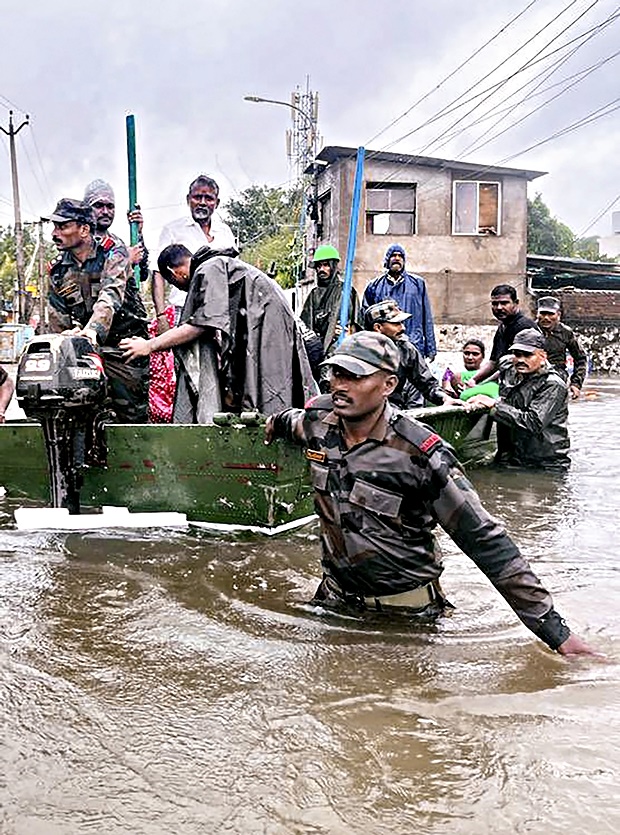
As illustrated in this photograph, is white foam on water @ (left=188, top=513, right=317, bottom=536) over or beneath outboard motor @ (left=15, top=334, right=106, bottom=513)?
beneath

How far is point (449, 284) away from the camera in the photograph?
900 inches

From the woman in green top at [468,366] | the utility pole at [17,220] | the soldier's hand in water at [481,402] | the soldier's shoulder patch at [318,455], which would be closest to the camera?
the soldier's shoulder patch at [318,455]

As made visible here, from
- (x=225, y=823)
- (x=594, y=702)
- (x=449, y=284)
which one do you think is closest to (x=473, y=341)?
(x=594, y=702)

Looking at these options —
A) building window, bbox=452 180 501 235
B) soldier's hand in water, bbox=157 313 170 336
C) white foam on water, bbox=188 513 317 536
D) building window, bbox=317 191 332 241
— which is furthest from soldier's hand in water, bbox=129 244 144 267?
building window, bbox=317 191 332 241

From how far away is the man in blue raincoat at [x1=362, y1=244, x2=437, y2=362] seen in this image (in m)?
8.34

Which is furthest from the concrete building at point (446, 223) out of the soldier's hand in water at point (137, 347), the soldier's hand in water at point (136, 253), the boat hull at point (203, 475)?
the boat hull at point (203, 475)

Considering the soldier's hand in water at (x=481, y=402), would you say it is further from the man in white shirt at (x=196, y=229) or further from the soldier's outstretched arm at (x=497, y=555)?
the soldier's outstretched arm at (x=497, y=555)

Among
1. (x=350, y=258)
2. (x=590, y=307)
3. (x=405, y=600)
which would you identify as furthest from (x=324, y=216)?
(x=405, y=600)

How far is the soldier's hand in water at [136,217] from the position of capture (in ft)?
22.2

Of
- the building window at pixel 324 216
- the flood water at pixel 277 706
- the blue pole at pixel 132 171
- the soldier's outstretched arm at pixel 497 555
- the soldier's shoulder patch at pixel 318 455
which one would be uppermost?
the building window at pixel 324 216

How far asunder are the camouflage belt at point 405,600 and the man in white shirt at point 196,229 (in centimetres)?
311

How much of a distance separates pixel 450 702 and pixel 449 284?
20.5 m

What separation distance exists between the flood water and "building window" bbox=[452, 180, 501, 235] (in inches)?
756

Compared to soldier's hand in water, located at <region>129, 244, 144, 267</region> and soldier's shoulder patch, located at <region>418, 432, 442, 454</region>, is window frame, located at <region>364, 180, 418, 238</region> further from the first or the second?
soldier's shoulder patch, located at <region>418, 432, 442, 454</region>
